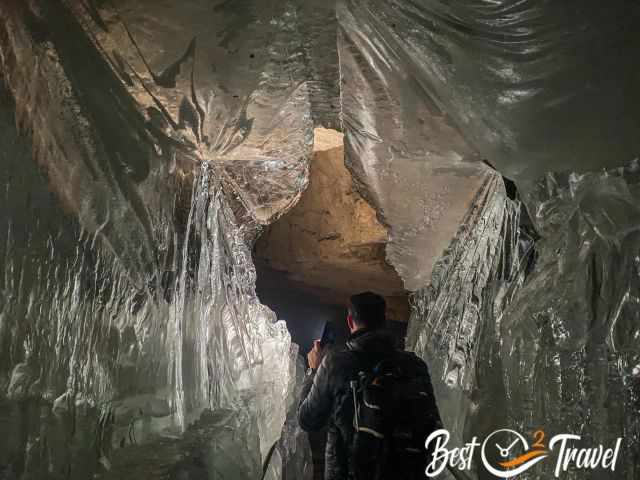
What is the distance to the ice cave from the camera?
1.07 m

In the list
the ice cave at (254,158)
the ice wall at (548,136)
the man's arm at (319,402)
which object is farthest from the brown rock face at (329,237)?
the man's arm at (319,402)

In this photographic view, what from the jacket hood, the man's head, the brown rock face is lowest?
the jacket hood

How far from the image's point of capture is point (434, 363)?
2.73m

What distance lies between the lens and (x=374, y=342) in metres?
1.75

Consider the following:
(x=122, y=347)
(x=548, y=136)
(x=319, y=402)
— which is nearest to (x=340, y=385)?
(x=319, y=402)

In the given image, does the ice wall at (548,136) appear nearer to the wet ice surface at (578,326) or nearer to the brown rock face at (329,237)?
the wet ice surface at (578,326)

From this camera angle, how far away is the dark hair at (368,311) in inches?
72.4

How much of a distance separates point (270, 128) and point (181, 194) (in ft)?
1.59

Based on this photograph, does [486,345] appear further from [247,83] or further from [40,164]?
[40,164]

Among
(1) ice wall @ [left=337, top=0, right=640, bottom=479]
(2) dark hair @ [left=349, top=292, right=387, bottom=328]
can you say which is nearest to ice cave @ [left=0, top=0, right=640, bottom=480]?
(1) ice wall @ [left=337, top=0, right=640, bottom=479]

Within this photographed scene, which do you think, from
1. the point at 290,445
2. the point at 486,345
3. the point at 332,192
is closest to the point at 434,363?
the point at 486,345

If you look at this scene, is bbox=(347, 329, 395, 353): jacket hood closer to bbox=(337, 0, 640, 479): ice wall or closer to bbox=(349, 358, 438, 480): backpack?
bbox=(349, 358, 438, 480): backpack

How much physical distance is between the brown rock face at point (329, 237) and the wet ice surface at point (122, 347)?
236 centimetres

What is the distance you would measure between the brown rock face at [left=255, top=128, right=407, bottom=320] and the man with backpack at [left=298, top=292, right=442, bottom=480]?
3.01 metres
